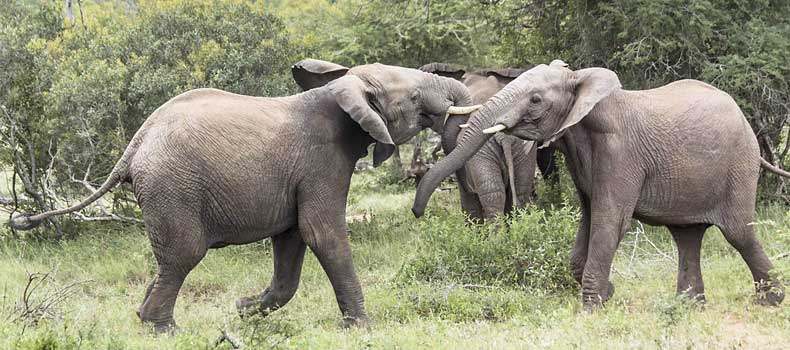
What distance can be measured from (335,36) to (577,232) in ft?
40.8

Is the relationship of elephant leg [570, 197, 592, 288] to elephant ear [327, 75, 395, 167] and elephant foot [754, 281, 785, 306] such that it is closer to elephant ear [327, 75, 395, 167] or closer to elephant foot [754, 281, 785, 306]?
elephant foot [754, 281, 785, 306]

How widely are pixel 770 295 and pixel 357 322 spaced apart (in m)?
3.15

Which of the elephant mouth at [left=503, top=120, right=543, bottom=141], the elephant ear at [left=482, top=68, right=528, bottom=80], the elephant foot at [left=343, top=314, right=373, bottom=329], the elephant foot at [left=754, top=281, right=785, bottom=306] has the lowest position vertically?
the elephant foot at [left=343, top=314, right=373, bottom=329]

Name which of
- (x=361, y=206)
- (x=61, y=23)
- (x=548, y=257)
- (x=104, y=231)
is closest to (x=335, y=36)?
(x=361, y=206)

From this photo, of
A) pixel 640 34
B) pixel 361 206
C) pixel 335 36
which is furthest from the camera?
pixel 335 36

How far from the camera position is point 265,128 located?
6980 mm

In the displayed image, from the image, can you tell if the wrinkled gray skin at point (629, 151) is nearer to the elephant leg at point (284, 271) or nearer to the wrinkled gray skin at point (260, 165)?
the wrinkled gray skin at point (260, 165)

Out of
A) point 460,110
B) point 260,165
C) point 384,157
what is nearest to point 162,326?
point 260,165

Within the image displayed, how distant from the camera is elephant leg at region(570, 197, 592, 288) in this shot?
770 centimetres

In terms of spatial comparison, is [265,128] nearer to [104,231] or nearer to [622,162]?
[622,162]

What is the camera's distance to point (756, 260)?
7.43 meters

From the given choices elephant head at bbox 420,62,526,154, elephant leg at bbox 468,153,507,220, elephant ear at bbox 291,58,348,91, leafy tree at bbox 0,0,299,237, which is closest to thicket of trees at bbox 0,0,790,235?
leafy tree at bbox 0,0,299,237

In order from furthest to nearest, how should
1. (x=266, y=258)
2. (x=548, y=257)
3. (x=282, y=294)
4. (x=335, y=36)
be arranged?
(x=335, y=36) < (x=266, y=258) < (x=548, y=257) < (x=282, y=294)

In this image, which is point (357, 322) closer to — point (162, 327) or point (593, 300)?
point (162, 327)
